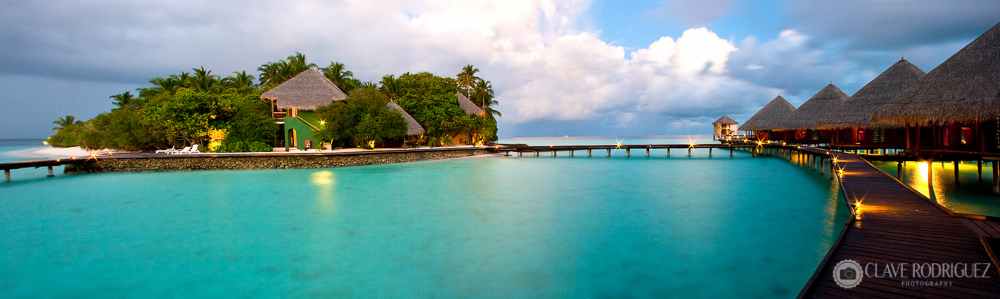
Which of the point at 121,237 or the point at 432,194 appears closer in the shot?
the point at 121,237

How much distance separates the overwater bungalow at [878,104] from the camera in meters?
15.4

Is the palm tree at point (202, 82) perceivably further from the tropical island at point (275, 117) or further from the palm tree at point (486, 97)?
the palm tree at point (486, 97)

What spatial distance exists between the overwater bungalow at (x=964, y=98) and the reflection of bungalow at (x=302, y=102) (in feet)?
73.3

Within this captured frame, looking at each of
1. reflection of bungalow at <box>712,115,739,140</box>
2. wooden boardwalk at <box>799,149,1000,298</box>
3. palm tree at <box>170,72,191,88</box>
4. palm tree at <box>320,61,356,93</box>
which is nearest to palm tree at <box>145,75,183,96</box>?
palm tree at <box>170,72,191,88</box>

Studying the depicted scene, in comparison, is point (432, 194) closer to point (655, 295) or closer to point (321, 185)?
point (321, 185)

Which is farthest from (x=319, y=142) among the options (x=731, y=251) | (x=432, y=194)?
(x=731, y=251)

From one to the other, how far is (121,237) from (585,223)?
28.8ft

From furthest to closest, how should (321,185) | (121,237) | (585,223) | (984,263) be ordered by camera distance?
(321,185)
(585,223)
(121,237)
(984,263)

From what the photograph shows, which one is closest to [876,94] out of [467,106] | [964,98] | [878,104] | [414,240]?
[878,104]

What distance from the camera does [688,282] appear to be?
531 cm

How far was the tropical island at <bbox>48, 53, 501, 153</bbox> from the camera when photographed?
2025cm

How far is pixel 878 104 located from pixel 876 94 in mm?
663

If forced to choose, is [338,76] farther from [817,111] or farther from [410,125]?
[817,111]

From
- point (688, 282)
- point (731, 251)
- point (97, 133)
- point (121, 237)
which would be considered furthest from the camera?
point (97, 133)
